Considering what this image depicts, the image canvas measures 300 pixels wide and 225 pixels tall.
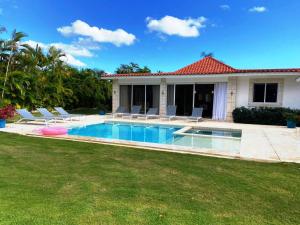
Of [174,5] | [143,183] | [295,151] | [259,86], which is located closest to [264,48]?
[174,5]

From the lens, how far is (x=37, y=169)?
593cm

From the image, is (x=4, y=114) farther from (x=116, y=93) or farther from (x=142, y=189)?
(x=142, y=189)

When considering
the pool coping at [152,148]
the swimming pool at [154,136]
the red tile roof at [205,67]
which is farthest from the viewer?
the red tile roof at [205,67]

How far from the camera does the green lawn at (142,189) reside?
3.75 m

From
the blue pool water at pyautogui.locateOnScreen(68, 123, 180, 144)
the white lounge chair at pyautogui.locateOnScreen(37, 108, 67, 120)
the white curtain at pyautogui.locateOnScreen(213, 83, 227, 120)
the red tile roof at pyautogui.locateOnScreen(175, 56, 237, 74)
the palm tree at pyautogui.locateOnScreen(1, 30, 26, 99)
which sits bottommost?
the blue pool water at pyautogui.locateOnScreen(68, 123, 180, 144)

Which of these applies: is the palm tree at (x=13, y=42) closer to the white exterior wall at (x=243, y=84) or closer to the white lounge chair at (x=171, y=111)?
the white exterior wall at (x=243, y=84)

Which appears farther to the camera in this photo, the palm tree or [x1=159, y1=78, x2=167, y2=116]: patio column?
[x1=159, y1=78, x2=167, y2=116]: patio column

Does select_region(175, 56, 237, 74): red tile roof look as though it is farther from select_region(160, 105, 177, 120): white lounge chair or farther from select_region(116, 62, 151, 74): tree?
select_region(116, 62, 151, 74): tree

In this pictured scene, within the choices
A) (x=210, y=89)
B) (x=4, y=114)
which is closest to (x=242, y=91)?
(x=210, y=89)

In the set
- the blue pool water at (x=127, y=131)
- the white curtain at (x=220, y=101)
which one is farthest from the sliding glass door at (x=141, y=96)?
the white curtain at (x=220, y=101)

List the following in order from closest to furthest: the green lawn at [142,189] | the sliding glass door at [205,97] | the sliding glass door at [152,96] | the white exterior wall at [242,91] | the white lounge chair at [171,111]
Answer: the green lawn at [142,189]
the white exterior wall at [242,91]
the sliding glass door at [205,97]
the white lounge chair at [171,111]
the sliding glass door at [152,96]

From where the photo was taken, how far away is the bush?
1573cm

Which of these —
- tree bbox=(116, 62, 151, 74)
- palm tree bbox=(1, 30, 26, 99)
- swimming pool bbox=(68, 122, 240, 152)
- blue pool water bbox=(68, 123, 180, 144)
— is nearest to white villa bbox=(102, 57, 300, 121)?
swimming pool bbox=(68, 122, 240, 152)

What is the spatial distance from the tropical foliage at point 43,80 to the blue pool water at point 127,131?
26.0 ft
